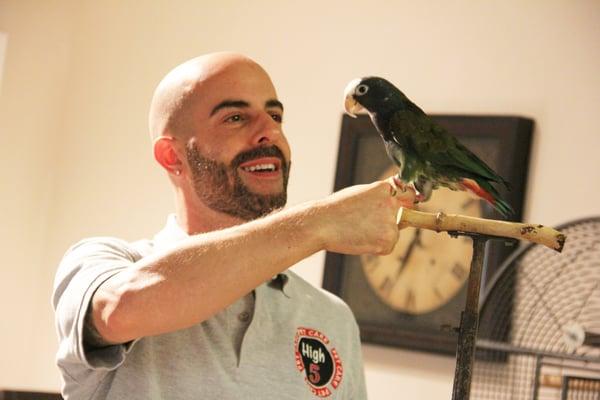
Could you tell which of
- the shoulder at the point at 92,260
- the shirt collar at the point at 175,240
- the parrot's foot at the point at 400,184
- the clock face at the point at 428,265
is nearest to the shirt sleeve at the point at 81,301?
the shoulder at the point at 92,260

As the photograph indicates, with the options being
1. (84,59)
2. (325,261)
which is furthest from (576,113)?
(84,59)

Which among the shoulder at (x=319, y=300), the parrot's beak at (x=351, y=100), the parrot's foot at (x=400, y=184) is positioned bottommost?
the shoulder at (x=319, y=300)

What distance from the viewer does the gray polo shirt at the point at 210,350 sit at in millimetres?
1244

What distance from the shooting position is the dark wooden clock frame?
246 cm

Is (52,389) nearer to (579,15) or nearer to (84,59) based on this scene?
(84,59)

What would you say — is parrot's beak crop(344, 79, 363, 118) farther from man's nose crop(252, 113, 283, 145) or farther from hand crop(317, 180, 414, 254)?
man's nose crop(252, 113, 283, 145)

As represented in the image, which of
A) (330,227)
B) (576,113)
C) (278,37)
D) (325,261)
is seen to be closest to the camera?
(330,227)

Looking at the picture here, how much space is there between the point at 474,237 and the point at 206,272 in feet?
0.98

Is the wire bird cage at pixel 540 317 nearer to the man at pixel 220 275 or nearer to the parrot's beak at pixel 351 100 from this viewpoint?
the man at pixel 220 275

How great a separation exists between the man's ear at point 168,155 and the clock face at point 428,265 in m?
1.04

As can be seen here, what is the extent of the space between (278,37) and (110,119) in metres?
0.73

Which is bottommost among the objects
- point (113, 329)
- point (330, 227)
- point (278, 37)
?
point (113, 329)

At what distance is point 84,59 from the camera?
3555 mm

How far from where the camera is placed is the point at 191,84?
1552mm
